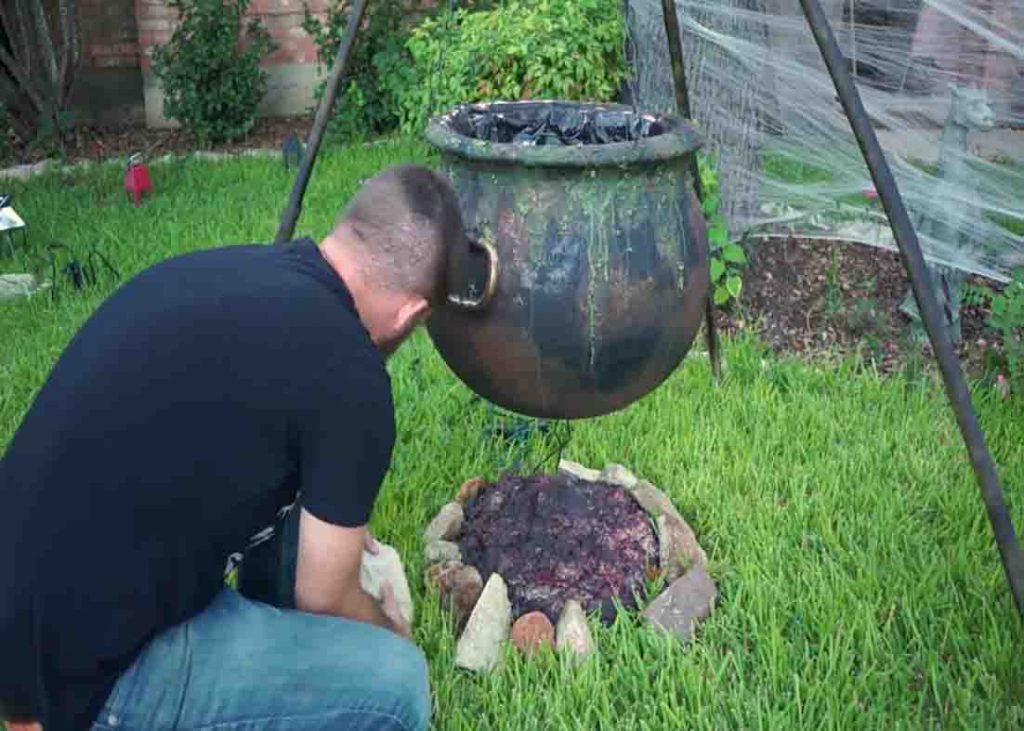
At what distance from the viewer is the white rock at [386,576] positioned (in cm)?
272

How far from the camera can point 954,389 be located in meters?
2.56

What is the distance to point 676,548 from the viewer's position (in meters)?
2.99

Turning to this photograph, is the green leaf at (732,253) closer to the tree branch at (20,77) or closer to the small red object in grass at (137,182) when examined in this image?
the small red object in grass at (137,182)

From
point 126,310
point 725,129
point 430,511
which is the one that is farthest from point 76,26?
point 126,310

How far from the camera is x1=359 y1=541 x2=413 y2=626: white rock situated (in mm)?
2721

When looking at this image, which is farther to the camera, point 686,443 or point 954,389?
point 686,443

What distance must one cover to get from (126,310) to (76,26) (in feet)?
20.5

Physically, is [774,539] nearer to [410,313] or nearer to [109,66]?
[410,313]

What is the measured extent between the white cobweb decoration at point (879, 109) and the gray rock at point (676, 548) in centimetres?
197

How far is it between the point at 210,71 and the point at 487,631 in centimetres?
534

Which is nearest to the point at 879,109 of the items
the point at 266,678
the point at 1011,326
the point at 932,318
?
the point at 1011,326

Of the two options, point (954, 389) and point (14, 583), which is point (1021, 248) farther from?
point (14, 583)

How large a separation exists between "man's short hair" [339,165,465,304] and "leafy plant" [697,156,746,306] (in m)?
2.39

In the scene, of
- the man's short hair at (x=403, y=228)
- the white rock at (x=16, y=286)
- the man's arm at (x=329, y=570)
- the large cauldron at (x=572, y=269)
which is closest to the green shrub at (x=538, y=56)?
the white rock at (x=16, y=286)
